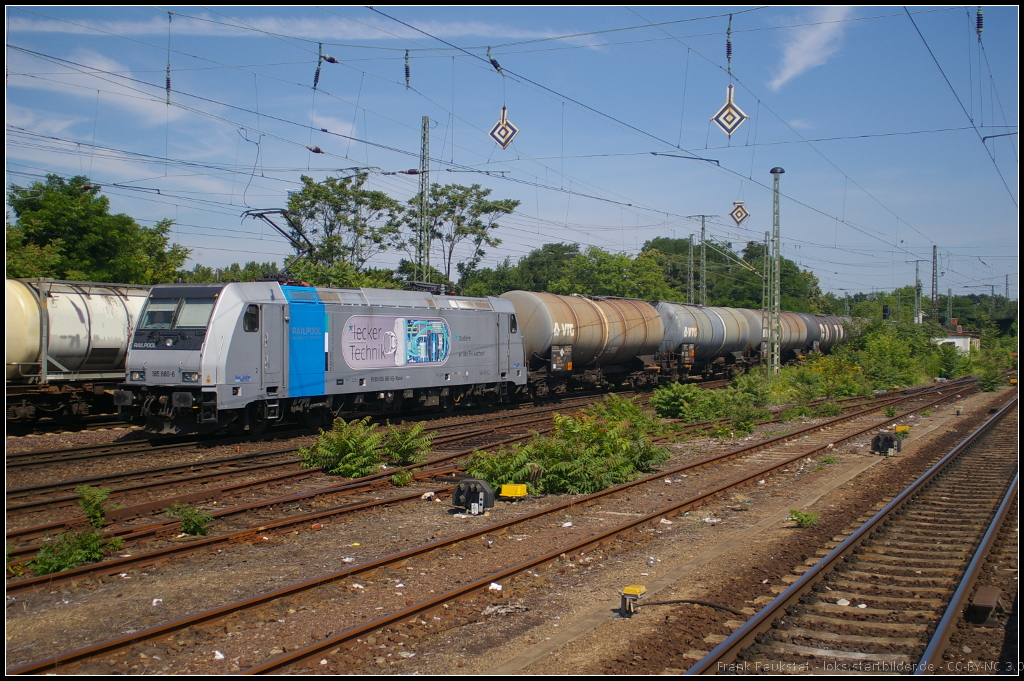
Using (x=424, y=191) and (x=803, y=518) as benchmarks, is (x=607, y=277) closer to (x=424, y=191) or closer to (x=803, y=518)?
(x=424, y=191)

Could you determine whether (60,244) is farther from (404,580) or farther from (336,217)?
(404,580)

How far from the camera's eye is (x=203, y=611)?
6.43 meters

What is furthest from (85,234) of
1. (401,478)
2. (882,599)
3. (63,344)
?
(882,599)

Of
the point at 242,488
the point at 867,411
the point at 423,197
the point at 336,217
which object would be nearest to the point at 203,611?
the point at 242,488

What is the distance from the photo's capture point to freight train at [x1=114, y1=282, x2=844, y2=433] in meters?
14.6

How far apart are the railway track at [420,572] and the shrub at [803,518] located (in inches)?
59.0

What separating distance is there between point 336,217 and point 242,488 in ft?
108

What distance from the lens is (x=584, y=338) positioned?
24375mm

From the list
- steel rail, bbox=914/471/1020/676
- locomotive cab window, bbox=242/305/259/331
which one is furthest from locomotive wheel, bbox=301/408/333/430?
steel rail, bbox=914/471/1020/676

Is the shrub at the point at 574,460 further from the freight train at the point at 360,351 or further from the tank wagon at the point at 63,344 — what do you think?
the tank wagon at the point at 63,344

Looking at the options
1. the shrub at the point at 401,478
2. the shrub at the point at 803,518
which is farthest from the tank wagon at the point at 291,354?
the shrub at the point at 803,518

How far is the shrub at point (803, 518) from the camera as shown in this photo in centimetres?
971

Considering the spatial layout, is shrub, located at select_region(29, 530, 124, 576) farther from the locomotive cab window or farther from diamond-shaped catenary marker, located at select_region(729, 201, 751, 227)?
diamond-shaped catenary marker, located at select_region(729, 201, 751, 227)

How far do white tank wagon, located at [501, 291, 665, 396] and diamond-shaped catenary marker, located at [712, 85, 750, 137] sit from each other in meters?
9.84
